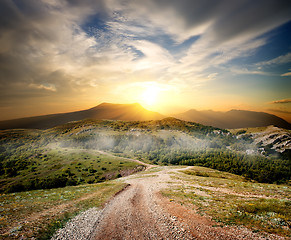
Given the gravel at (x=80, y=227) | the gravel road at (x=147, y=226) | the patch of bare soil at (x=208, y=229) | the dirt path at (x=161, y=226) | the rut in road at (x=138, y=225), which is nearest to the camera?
the patch of bare soil at (x=208, y=229)

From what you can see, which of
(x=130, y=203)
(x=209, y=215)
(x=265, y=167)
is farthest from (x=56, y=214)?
(x=265, y=167)

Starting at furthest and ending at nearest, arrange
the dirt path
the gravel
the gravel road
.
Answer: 1. the gravel
2. the gravel road
3. the dirt path

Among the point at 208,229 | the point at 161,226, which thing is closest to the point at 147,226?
the point at 161,226

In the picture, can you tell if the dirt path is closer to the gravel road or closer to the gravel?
the gravel road

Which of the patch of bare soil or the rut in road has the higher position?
the patch of bare soil

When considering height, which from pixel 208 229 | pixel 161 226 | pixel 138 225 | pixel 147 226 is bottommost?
pixel 138 225

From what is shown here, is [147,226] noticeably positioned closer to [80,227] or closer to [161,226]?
[161,226]

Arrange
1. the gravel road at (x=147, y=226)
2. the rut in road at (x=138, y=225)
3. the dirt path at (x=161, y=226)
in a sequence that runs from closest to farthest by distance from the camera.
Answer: the dirt path at (x=161, y=226)
the gravel road at (x=147, y=226)
the rut in road at (x=138, y=225)

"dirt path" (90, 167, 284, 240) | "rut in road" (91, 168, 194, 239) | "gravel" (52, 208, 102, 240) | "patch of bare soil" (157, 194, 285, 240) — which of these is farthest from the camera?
"gravel" (52, 208, 102, 240)

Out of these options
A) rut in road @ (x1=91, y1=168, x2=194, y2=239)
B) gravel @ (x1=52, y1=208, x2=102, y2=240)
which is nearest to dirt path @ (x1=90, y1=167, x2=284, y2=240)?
rut in road @ (x1=91, y1=168, x2=194, y2=239)

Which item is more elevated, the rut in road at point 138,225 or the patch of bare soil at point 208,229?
the patch of bare soil at point 208,229

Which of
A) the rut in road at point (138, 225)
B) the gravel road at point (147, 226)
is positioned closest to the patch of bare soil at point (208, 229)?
the gravel road at point (147, 226)

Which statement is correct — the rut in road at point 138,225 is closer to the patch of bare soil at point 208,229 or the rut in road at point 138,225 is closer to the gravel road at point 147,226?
the gravel road at point 147,226

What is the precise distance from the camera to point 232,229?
34.6 feet
